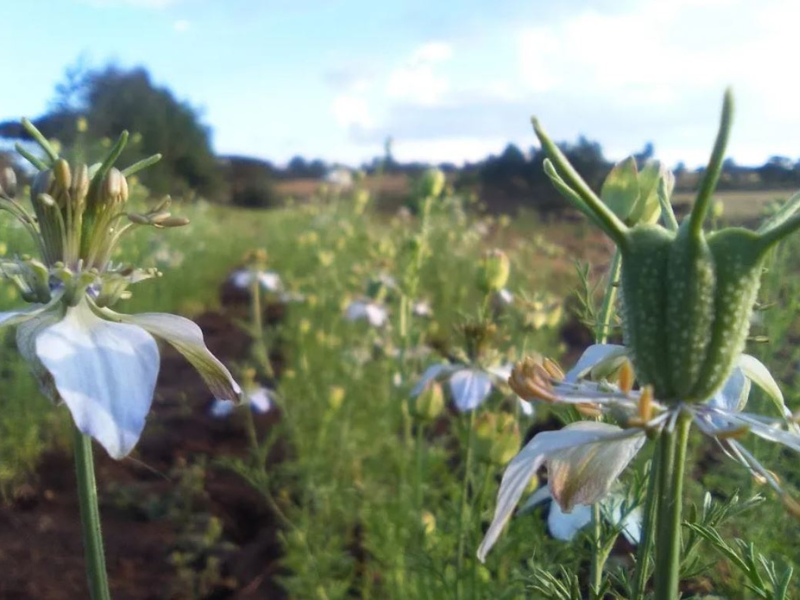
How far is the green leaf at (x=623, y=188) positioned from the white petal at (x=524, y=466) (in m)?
0.36

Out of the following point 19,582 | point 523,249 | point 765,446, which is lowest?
point 19,582

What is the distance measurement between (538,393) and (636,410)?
6cm

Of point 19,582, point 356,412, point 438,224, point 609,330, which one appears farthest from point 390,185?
point 609,330

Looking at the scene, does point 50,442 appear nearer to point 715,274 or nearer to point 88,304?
point 88,304

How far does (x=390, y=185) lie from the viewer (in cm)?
981

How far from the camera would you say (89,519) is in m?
0.62

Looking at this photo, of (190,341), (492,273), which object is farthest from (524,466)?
(492,273)

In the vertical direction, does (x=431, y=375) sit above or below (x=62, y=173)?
below

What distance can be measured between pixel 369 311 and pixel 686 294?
2.95 metres

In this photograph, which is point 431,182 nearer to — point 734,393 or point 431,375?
point 431,375

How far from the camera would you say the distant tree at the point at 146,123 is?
237 inches

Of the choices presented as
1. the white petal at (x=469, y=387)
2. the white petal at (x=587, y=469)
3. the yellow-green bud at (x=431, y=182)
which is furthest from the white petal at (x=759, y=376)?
the yellow-green bud at (x=431, y=182)

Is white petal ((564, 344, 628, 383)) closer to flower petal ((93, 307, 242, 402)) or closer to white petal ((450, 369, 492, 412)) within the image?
flower petal ((93, 307, 242, 402))

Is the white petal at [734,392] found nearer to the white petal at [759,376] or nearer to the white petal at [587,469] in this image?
the white petal at [759,376]
